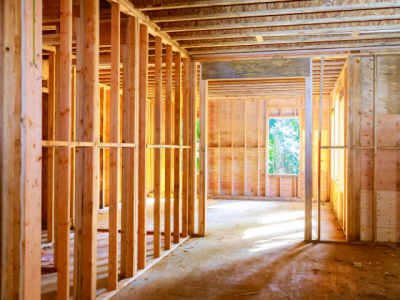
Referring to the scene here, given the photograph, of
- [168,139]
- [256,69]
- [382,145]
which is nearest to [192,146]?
[168,139]

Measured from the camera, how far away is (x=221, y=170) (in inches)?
471

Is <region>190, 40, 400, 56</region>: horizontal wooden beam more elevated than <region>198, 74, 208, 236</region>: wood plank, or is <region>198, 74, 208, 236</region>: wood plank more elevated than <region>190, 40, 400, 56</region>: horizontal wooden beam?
<region>190, 40, 400, 56</region>: horizontal wooden beam

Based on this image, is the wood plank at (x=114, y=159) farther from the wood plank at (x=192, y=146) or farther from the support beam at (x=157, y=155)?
the wood plank at (x=192, y=146)

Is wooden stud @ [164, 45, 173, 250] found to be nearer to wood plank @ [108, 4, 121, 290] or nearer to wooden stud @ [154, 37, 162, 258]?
wooden stud @ [154, 37, 162, 258]

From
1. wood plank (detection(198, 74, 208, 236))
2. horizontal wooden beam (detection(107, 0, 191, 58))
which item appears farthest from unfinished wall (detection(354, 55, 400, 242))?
horizontal wooden beam (detection(107, 0, 191, 58))

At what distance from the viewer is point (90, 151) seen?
3.44 m

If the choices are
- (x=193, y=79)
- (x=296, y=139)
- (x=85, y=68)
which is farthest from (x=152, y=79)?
(x=296, y=139)

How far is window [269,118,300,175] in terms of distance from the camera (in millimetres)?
12727

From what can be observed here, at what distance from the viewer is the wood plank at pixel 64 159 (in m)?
2.97

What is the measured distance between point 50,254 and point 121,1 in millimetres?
3893

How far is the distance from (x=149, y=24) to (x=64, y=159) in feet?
8.19

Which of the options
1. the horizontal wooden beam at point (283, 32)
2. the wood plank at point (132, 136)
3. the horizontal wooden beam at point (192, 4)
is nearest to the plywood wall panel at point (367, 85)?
the horizontal wooden beam at point (283, 32)

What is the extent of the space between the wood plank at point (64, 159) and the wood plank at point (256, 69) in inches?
146

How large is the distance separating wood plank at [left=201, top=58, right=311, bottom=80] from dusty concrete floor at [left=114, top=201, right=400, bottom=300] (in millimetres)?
3010
